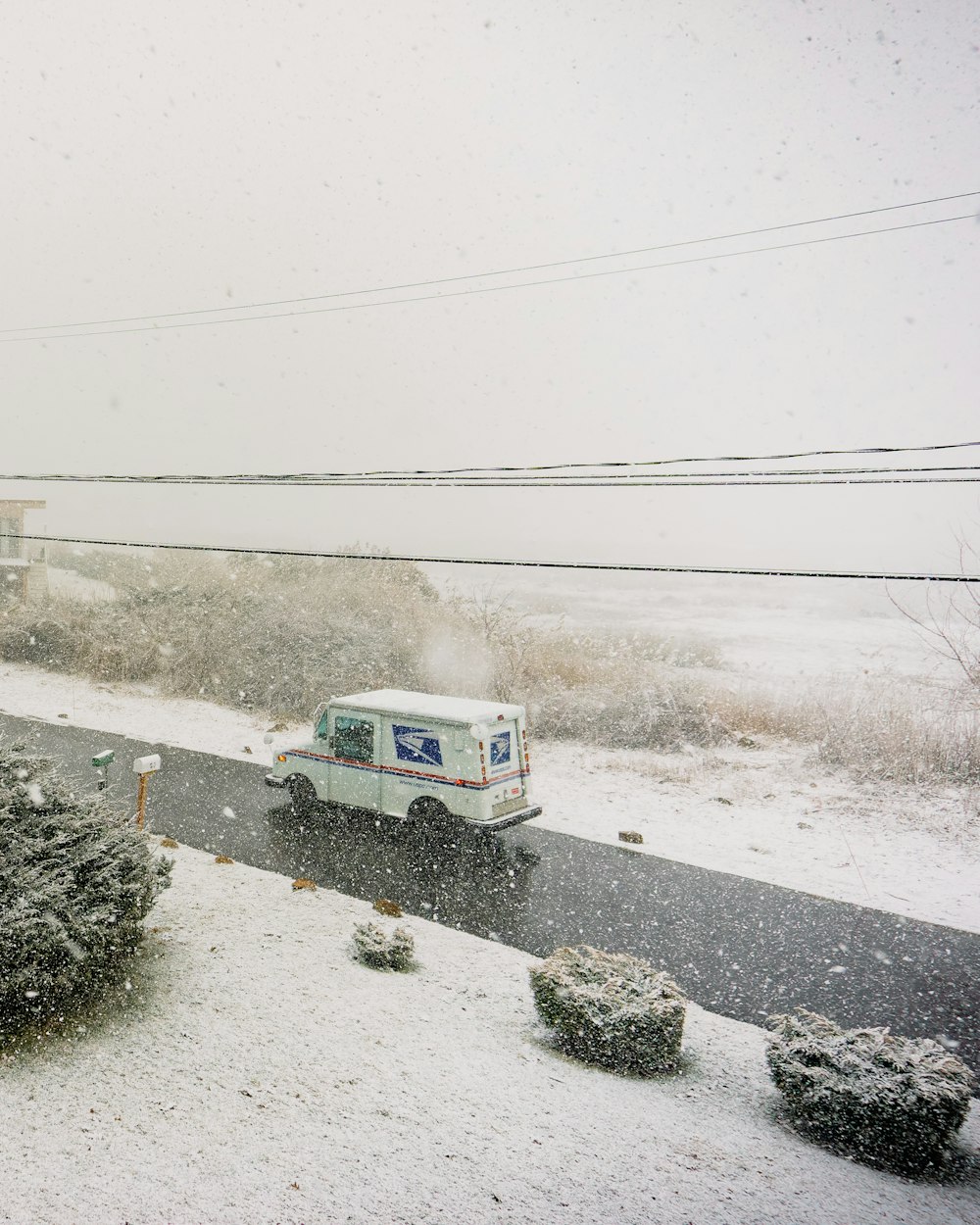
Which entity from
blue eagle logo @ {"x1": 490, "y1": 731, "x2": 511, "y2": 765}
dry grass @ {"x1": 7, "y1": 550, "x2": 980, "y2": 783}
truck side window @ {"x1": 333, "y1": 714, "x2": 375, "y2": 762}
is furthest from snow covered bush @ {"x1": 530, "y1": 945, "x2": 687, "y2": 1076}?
dry grass @ {"x1": 7, "y1": 550, "x2": 980, "y2": 783}

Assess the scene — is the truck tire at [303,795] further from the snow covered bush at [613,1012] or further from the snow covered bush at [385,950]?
the snow covered bush at [613,1012]

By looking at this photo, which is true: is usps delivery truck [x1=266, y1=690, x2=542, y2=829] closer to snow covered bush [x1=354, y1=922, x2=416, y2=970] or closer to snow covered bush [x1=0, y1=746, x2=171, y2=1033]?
snow covered bush [x1=354, y1=922, x2=416, y2=970]

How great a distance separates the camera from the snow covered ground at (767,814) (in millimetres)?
10102

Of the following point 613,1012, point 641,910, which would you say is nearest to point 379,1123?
point 613,1012

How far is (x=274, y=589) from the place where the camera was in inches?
1011

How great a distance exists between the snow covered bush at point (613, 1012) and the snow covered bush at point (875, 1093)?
32.1 inches

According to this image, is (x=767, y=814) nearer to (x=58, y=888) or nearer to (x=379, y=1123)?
(x=379, y=1123)

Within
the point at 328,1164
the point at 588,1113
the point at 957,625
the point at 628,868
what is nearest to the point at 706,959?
the point at 628,868

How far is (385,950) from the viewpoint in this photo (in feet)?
22.6

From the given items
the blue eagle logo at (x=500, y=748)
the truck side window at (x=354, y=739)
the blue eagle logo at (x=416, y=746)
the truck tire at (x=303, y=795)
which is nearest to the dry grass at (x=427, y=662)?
the blue eagle logo at (x=500, y=748)

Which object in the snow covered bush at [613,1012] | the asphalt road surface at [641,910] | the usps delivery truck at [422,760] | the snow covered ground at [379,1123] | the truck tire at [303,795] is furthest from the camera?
the truck tire at [303,795]

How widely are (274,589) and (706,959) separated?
21.1 metres

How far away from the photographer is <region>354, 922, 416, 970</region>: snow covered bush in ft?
22.6

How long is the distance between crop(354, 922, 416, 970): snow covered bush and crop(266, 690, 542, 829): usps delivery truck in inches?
132
